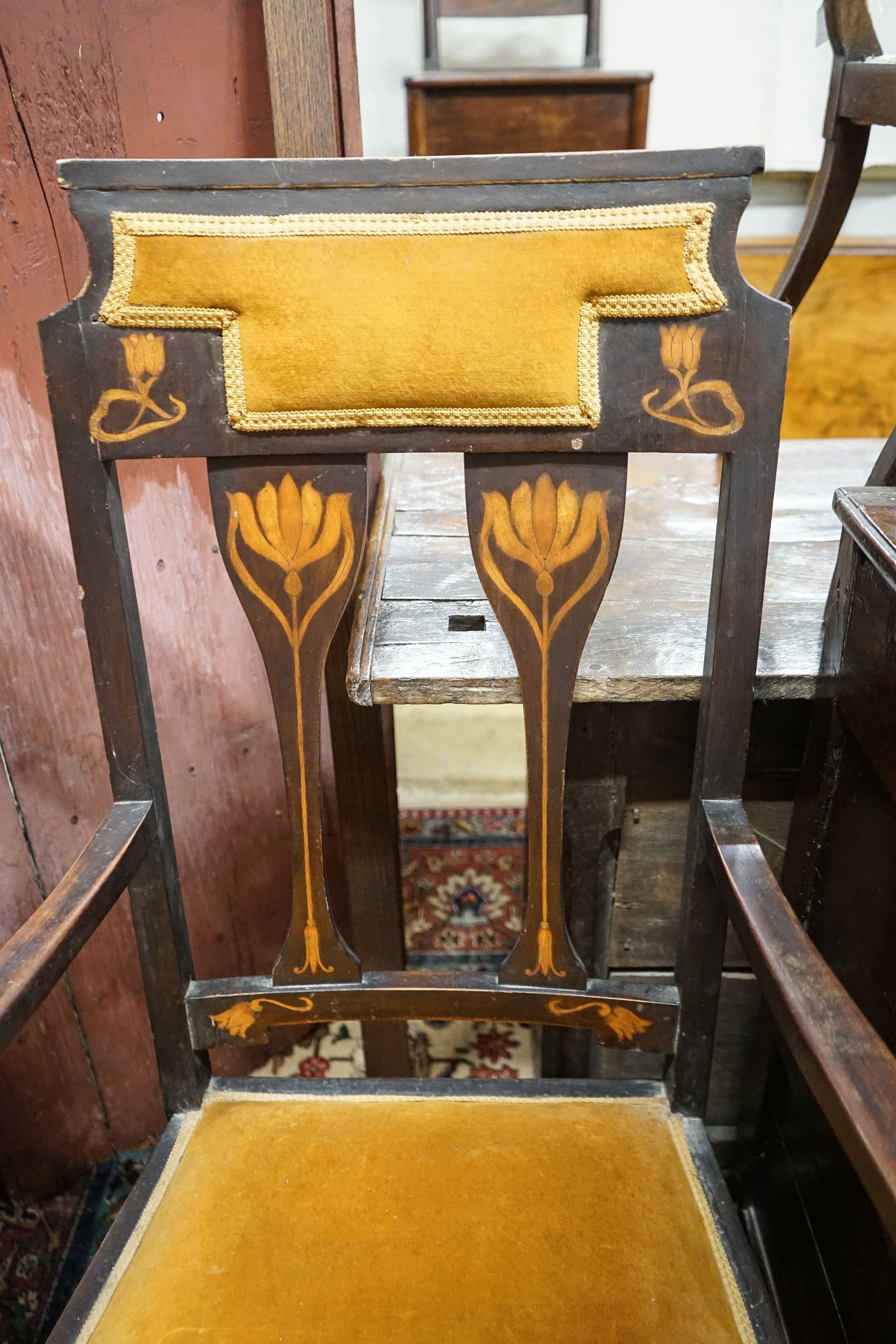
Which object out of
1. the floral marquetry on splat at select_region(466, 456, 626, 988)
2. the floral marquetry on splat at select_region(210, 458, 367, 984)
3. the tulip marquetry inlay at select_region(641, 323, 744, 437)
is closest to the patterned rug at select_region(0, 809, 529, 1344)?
the floral marquetry on splat at select_region(210, 458, 367, 984)

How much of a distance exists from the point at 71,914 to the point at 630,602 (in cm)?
64

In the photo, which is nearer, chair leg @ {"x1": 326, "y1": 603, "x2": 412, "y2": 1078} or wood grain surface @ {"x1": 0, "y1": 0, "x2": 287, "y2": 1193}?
wood grain surface @ {"x1": 0, "y1": 0, "x2": 287, "y2": 1193}

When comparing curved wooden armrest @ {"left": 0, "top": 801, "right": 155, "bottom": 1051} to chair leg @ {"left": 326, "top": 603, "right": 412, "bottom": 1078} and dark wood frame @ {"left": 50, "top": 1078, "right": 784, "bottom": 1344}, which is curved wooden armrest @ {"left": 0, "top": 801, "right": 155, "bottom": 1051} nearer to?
dark wood frame @ {"left": 50, "top": 1078, "right": 784, "bottom": 1344}

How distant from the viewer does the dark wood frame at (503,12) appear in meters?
2.13

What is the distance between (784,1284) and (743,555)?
38.8 inches

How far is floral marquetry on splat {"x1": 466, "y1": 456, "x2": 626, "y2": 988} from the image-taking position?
758 millimetres

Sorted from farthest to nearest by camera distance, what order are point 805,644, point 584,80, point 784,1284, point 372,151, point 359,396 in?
1. point 584,80
2. point 372,151
3. point 784,1284
4. point 805,644
5. point 359,396

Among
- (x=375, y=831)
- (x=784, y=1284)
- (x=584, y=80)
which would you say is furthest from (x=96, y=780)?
(x=584, y=80)

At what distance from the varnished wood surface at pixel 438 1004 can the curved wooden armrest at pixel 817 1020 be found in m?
0.16


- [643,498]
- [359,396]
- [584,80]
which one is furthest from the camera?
[584,80]

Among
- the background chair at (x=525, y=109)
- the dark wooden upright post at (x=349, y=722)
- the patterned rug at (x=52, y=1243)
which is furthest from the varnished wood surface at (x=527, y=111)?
the patterned rug at (x=52, y=1243)

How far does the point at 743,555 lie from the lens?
2.48 feet

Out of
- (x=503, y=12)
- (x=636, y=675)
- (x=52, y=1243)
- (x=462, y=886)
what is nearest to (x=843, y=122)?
(x=636, y=675)

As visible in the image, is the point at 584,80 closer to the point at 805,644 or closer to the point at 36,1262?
the point at 805,644
